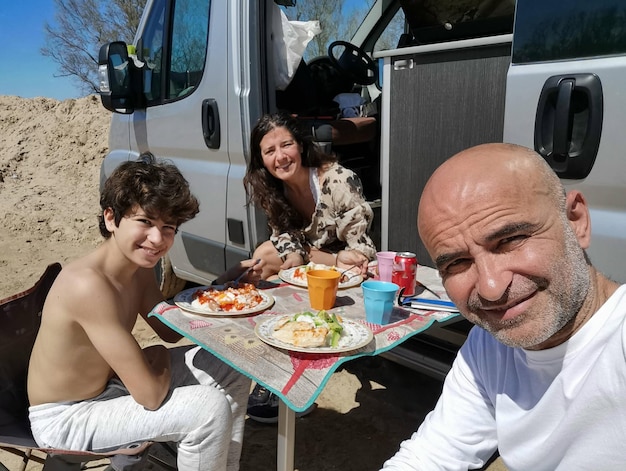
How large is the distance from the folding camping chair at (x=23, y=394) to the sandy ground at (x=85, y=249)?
2.12 ft

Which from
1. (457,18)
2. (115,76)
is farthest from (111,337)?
(457,18)

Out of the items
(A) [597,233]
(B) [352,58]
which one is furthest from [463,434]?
(B) [352,58]

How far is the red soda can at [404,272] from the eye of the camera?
187 cm

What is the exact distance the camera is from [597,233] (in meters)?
1.72

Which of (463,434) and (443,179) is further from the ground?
(443,179)

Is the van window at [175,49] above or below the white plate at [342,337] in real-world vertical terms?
above

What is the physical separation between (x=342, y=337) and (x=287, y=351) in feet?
0.57

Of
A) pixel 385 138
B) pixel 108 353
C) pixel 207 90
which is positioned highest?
pixel 207 90

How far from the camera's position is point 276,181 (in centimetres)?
293

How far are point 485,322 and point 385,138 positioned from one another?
1609 mm

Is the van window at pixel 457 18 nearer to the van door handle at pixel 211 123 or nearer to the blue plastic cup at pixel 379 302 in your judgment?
the van door handle at pixel 211 123

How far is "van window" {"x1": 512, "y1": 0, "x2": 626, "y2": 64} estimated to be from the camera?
61.7 inches

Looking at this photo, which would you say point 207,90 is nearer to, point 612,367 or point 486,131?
Result: point 486,131

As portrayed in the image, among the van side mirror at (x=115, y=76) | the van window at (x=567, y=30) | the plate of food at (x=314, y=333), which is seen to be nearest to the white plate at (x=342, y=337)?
the plate of food at (x=314, y=333)
